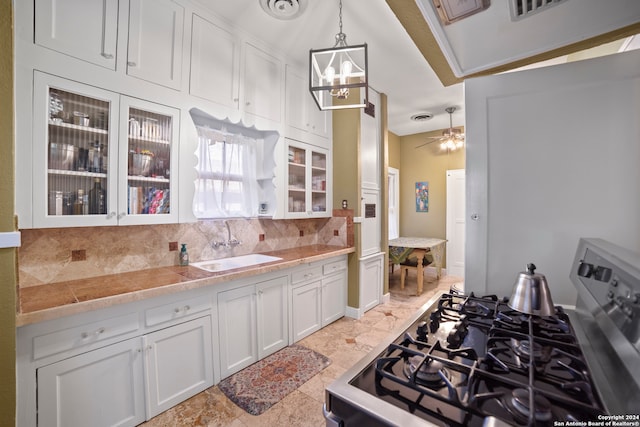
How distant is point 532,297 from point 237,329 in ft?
6.44

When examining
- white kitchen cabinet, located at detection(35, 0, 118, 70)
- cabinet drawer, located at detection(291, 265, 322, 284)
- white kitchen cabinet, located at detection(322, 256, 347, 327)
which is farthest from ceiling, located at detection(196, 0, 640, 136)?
white kitchen cabinet, located at detection(322, 256, 347, 327)

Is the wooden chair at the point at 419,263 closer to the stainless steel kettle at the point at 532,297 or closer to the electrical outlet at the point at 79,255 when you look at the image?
the stainless steel kettle at the point at 532,297

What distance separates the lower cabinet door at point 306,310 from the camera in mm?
2592

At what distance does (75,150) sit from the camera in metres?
1.58

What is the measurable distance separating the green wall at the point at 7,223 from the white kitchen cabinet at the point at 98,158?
18.1 inches

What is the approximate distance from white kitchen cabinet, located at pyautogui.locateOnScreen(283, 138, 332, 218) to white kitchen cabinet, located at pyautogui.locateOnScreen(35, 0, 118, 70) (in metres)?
1.52

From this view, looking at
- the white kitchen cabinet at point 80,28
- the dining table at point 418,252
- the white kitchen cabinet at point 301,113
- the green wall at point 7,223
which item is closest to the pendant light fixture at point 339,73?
the white kitchen cabinet at point 301,113

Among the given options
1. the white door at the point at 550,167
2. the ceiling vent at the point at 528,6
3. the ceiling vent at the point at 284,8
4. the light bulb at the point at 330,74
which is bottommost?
the white door at the point at 550,167

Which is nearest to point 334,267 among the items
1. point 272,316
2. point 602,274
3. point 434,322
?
point 272,316

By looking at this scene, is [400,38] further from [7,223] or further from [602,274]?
[7,223]

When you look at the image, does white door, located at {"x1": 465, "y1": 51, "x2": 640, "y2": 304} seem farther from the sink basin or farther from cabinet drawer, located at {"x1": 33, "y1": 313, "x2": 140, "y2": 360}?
cabinet drawer, located at {"x1": 33, "y1": 313, "x2": 140, "y2": 360}

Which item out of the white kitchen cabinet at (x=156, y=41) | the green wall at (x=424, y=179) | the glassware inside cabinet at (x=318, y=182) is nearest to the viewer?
the white kitchen cabinet at (x=156, y=41)

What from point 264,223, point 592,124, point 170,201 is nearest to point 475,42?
point 592,124

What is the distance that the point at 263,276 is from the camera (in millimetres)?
2273
